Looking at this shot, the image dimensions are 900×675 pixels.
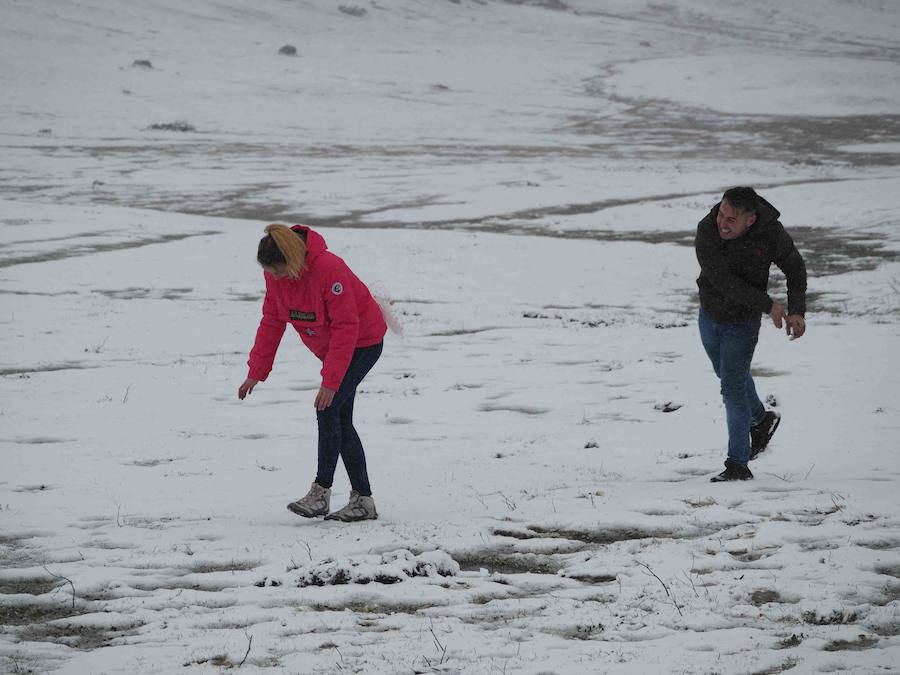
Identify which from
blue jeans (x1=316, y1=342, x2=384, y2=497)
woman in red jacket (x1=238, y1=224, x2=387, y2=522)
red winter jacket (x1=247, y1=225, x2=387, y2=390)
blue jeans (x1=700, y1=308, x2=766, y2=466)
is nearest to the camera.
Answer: woman in red jacket (x1=238, y1=224, x2=387, y2=522)

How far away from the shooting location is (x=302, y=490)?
296 inches

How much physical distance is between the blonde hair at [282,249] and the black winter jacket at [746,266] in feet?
9.10

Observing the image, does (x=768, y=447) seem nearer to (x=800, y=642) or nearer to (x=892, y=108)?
(x=800, y=642)

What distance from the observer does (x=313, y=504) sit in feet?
21.9

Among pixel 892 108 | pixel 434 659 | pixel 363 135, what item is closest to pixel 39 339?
pixel 434 659

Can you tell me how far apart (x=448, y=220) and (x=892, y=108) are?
47.5 m

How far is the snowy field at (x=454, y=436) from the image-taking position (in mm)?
4777

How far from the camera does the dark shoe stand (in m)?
7.12

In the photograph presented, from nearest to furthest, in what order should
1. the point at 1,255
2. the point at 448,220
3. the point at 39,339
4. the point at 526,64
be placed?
the point at 39,339 → the point at 1,255 → the point at 448,220 → the point at 526,64

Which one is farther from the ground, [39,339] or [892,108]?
[892,108]

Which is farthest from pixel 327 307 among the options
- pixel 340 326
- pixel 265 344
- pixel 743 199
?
pixel 743 199

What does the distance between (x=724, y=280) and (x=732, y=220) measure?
43 centimetres

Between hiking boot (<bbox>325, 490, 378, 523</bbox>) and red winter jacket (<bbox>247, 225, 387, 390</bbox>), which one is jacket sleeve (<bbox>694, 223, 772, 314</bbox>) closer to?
red winter jacket (<bbox>247, 225, 387, 390</bbox>)

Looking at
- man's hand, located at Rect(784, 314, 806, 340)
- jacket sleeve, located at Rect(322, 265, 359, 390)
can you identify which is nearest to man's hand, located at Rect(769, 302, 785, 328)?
man's hand, located at Rect(784, 314, 806, 340)
